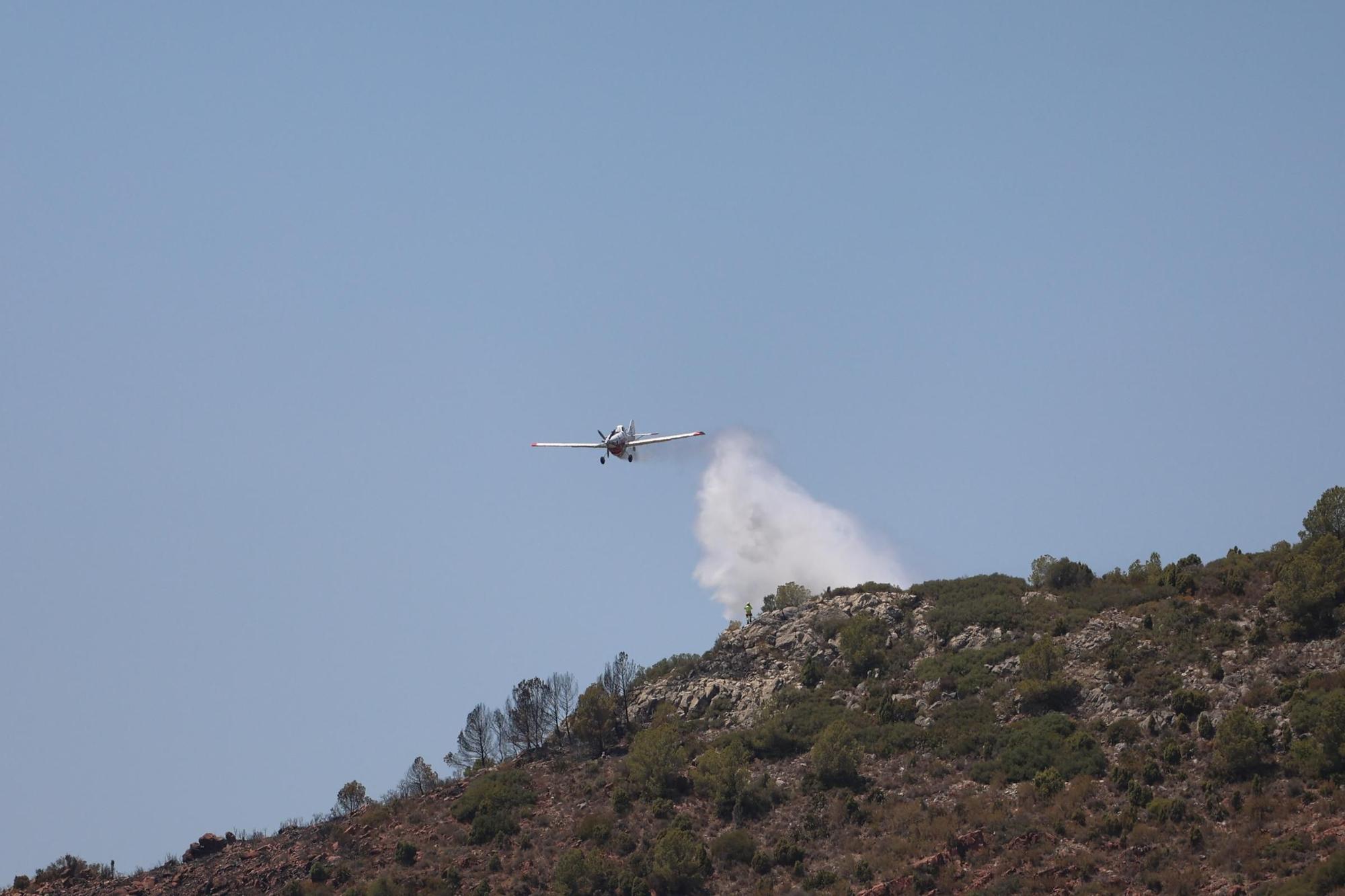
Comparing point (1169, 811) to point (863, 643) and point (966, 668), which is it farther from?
point (863, 643)

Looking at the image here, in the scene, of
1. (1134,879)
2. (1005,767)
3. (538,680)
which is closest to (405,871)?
(538,680)

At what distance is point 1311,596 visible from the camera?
89312 mm

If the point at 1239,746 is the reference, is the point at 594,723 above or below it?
above

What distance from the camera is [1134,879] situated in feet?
238

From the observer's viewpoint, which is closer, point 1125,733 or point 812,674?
point 1125,733

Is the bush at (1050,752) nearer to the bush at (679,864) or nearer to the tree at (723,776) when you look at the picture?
the tree at (723,776)

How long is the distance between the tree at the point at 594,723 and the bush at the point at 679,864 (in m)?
19.5

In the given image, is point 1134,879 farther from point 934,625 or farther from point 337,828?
point 337,828

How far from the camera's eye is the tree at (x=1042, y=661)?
96.7 meters

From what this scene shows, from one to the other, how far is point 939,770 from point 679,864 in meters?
17.4

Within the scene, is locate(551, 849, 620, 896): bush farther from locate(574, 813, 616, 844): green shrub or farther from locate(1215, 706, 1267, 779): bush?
locate(1215, 706, 1267, 779): bush

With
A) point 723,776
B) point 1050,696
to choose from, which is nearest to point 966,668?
point 1050,696

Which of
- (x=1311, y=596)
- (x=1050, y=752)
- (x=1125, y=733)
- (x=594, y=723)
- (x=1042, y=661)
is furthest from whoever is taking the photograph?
(x=594, y=723)

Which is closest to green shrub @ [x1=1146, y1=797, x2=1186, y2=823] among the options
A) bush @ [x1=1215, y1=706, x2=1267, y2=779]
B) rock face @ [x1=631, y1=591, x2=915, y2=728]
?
bush @ [x1=1215, y1=706, x2=1267, y2=779]
